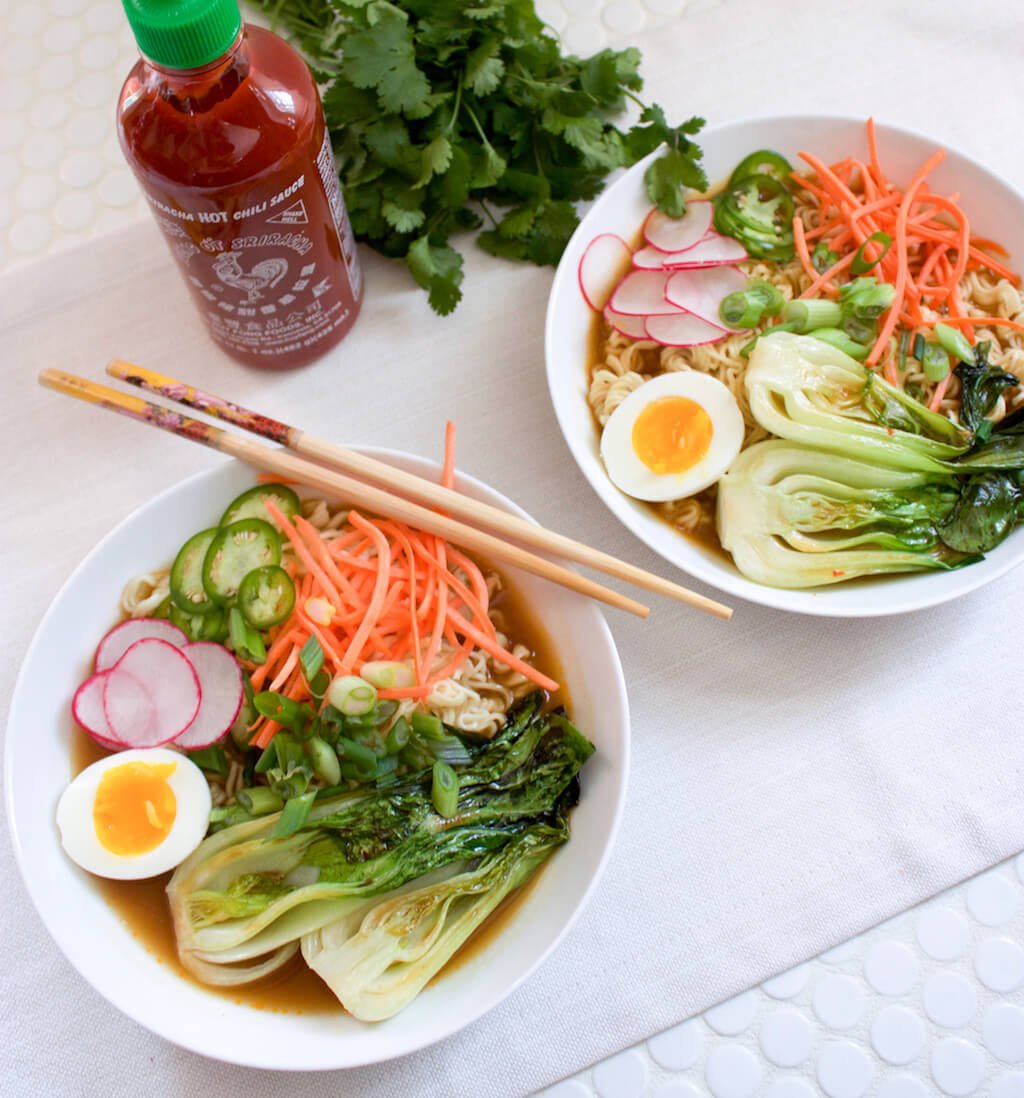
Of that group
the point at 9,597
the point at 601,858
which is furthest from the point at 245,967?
the point at 9,597

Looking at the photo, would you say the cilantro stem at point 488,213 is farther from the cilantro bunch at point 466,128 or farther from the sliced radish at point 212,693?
the sliced radish at point 212,693

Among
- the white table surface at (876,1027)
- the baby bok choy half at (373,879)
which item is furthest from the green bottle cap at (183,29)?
the white table surface at (876,1027)

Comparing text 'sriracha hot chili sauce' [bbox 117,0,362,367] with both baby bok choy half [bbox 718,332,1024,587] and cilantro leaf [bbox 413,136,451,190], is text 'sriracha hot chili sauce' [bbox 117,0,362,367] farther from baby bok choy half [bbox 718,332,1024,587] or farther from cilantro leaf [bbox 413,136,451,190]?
baby bok choy half [bbox 718,332,1024,587]

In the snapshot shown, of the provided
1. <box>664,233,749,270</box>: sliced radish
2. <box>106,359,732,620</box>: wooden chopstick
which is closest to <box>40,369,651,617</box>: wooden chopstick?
<box>106,359,732,620</box>: wooden chopstick

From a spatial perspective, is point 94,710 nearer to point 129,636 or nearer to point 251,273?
point 129,636

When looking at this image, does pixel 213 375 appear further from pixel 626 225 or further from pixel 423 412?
pixel 626 225
